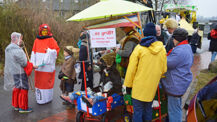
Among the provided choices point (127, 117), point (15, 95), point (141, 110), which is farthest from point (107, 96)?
point (15, 95)

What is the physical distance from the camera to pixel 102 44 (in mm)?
3926

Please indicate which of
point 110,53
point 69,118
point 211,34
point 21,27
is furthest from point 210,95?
point 21,27

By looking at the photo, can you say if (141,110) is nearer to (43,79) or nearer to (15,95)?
(43,79)

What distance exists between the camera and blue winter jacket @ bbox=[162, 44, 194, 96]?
137 inches

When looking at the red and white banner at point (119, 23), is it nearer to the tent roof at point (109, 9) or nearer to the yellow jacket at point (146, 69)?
the tent roof at point (109, 9)

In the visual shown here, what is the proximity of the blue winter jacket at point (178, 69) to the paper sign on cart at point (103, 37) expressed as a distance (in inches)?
42.4

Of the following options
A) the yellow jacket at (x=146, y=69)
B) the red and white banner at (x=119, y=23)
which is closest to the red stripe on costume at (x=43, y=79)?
the red and white banner at (x=119, y=23)

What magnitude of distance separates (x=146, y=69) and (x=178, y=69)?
633 millimetres

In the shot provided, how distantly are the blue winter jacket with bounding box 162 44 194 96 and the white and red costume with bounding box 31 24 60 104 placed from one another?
122 inches

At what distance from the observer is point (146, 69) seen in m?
3.29

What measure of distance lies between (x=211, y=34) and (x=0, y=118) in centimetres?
827

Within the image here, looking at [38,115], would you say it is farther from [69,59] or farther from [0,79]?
[0,79]

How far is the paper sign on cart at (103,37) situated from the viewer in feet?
12.6

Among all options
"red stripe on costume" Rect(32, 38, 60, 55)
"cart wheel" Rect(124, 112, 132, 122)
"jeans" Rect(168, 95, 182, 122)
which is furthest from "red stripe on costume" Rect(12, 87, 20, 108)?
"jeans" Rect(168, 95, 182, 122)
